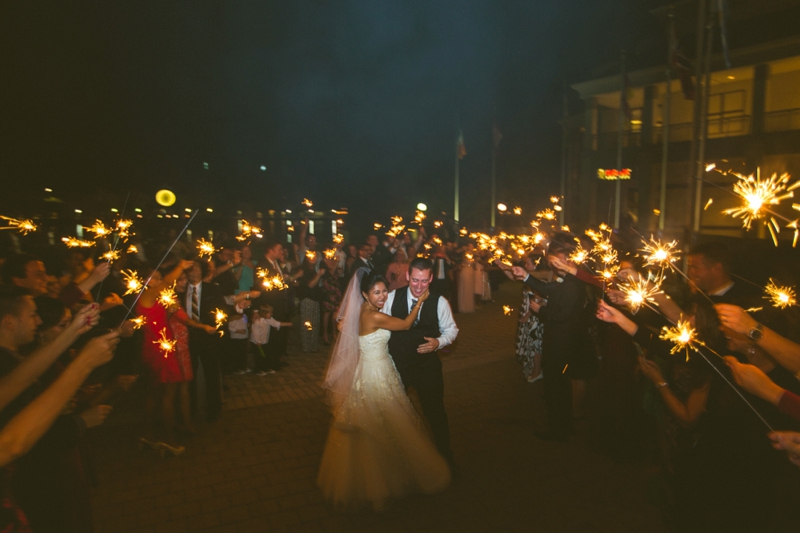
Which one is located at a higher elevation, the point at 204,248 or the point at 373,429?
the point at 204,248

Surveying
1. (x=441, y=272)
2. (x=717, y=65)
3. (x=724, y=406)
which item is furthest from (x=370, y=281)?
(x=717, y=65)

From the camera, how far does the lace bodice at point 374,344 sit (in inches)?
186

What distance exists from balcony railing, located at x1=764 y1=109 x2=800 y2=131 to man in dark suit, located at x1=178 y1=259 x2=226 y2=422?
1064 inches

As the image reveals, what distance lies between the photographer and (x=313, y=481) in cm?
490

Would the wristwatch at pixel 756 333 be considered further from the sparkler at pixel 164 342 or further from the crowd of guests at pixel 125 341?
the sparkler at pixel 164 342

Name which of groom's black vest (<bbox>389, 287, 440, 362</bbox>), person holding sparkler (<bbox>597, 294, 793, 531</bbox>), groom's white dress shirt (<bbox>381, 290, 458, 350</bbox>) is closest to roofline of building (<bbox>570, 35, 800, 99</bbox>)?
groom's white dress shirt (<bbox>381, 290, 458, 350</bbox>)

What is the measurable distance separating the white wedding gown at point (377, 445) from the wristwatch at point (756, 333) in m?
2.81

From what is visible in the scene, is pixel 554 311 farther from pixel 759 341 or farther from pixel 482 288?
pixel 482 288

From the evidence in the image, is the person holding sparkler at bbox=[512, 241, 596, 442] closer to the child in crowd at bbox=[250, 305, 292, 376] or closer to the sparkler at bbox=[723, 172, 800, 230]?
the sparkler at bbox=[723, 172, 800, 230]

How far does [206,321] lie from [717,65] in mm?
27790

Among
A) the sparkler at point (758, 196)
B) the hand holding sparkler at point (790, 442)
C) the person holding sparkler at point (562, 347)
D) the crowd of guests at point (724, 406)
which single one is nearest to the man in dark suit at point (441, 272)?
the person holding sparkler at point (562, 347)

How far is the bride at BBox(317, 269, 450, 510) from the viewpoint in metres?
4.36

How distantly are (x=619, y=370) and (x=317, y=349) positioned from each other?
20.3ft

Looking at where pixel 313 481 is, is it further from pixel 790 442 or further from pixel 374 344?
pixel 790 442
